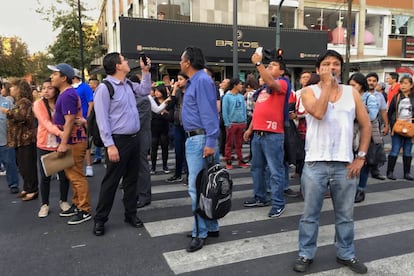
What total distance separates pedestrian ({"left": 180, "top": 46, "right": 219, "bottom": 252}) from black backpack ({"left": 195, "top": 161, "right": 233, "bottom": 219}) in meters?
0.08

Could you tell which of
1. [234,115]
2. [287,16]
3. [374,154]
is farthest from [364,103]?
[287,16]

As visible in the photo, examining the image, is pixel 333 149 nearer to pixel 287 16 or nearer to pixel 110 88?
pixel 110 88

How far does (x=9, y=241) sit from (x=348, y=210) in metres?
3.64

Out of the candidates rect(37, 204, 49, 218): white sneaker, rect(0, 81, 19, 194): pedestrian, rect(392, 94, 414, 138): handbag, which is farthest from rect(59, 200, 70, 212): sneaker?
rect(392, 94, 414, 138): handbag

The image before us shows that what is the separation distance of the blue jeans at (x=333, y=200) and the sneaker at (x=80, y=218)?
9.13 ft

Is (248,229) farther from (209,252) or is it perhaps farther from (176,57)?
(176,57)

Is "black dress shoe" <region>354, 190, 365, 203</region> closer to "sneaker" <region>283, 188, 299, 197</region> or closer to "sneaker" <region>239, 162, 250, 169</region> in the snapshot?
"sneaker" <region>283, 188, 299, 197</region>

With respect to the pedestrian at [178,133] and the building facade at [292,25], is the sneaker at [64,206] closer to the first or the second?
the pedestrian at [178,133]

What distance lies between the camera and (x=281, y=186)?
15.5 ft

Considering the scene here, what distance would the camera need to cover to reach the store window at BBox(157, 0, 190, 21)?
744 inches

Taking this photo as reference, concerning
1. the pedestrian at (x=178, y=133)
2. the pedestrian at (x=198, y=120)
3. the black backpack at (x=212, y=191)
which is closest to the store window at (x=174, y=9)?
the pedestrian at (x=178, y=133)

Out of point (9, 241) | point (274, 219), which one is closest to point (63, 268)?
point (9, 241)

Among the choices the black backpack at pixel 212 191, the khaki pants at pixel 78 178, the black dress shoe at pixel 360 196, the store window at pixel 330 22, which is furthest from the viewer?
the store window at pixel 330 22

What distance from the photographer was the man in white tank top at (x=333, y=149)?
3.06 meters
